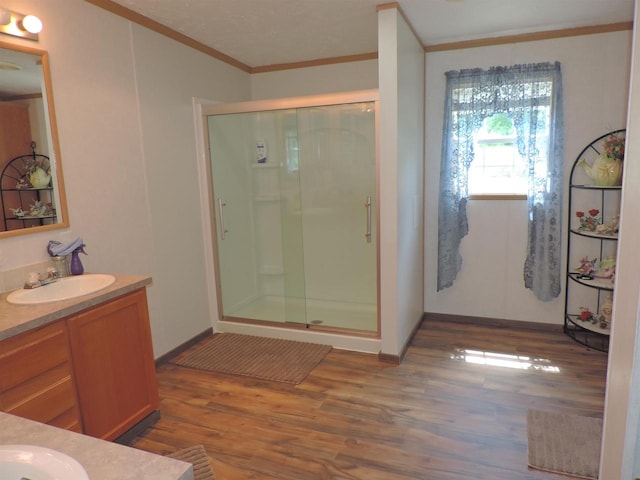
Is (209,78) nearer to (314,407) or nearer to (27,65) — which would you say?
(27,65)

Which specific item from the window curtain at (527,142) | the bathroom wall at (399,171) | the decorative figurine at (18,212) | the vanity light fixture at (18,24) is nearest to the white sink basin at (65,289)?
the decorative figurine at (18,212)

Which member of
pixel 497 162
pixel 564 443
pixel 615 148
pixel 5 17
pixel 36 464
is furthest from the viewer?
pixel 497 162

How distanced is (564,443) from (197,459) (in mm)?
1895

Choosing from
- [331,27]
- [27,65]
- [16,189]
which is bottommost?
[16,189]

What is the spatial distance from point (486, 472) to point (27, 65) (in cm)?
311

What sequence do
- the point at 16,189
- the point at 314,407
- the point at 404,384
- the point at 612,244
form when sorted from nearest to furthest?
the point at 16,189 < the point at 314,407 < the point at 404,384 < the point at 612,244

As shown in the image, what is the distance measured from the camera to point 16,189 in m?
2.29

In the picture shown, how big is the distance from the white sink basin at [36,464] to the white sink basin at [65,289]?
4.71ft

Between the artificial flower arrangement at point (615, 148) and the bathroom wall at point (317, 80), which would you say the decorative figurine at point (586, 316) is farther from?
the bathroom wall at point (317, 80)

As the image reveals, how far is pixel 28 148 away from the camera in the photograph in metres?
2.34

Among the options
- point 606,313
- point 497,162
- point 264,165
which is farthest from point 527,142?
point 264,165

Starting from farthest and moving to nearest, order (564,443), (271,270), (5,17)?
1. (271,270)
2. (564,443)
3. (5,17)

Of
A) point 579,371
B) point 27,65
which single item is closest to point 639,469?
point 579,371

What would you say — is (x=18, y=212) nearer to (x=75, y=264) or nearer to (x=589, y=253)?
(x=75, y=264)
